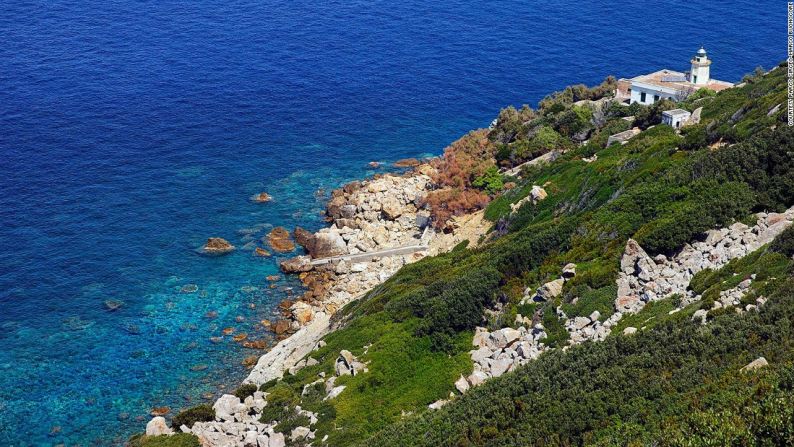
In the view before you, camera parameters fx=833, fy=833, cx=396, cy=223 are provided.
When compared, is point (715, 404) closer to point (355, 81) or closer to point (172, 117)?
point (172, 117)

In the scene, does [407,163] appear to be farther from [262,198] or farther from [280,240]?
[280,240]

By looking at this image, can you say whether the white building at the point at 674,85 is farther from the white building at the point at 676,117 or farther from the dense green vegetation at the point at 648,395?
the dense green vegetation at the point at 648,395

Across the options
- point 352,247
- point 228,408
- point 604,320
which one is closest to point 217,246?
point 352,247

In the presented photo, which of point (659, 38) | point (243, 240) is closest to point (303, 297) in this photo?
point (243, 240)

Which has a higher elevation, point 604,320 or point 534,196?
point 604,320

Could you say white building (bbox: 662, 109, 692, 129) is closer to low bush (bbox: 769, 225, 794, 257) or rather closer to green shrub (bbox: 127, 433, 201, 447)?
low bush (bbox: 769, 225, 794, 257)

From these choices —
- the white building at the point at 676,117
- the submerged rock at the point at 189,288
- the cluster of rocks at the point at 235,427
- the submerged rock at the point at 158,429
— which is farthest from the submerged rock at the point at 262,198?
the submerged rock at the point at 158,429
